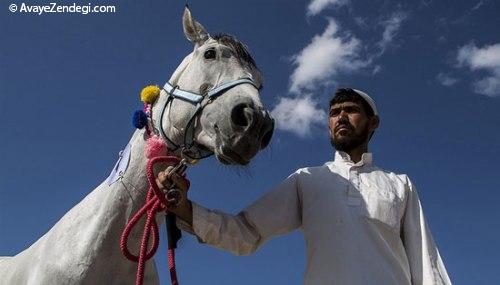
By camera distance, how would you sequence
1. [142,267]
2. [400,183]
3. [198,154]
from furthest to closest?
[400,183]
[198,154]
[142,267]

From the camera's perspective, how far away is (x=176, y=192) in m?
2.57

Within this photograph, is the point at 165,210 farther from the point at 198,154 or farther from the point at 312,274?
the point at 312,274

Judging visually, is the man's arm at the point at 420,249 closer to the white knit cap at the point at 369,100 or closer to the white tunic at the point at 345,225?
the white tunic at the point at 345,225

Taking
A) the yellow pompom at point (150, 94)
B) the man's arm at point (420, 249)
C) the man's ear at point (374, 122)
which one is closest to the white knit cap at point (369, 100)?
the man's ear at point (374, 122)

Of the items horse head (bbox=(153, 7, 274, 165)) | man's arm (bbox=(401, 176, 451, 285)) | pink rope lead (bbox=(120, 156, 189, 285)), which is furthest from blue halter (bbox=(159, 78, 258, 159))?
man's arm (bbox=(401, 176, 451, 285))

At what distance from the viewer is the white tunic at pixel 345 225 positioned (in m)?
2.69

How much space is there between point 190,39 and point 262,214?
3.88ft

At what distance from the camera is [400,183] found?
3.11 meters

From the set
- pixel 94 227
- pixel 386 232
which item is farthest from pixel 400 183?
pixel 94 227

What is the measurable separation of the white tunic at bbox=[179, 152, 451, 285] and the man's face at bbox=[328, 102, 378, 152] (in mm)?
136

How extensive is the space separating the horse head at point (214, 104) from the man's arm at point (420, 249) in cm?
104

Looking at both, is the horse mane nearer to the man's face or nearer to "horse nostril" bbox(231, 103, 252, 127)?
"horse nostril" bbox(231, 103, 252, 127)

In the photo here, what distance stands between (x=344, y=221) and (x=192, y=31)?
148 centimetres

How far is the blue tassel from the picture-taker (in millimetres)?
2963
